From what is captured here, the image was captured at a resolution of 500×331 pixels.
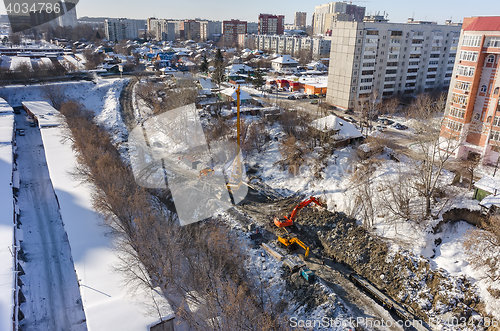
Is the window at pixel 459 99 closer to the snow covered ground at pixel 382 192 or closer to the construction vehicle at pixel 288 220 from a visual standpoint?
the snow covered ground at pixel 382 192

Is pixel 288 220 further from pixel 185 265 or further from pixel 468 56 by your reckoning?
pixel 468 56

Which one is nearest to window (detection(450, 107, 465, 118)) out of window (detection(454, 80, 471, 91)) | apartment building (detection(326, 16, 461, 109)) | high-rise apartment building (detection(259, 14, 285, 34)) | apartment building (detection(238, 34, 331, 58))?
window (detection(454, 80, 471, 91))

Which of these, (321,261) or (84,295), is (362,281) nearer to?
(321,261)

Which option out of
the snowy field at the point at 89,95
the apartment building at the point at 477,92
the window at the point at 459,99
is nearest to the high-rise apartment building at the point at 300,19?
the snowy field at the point at 89,95

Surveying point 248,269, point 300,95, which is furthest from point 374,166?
point 300,95

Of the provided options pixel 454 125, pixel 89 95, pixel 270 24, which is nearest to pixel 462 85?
pixel 454 125

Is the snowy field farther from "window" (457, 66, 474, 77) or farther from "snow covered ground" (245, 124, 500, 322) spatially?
"window" (457, 66, 474, 77)
